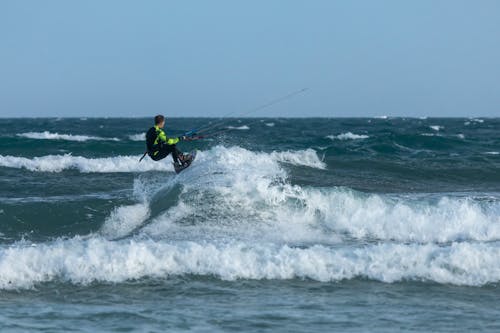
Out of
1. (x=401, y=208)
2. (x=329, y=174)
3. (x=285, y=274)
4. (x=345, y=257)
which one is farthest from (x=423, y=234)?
(x=329, y=174)

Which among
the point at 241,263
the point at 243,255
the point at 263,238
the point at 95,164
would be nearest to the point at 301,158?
the point at 95,164

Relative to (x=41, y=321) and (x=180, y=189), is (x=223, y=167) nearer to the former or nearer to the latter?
(x=180, y=189)

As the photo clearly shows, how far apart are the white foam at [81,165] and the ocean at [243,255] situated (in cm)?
298

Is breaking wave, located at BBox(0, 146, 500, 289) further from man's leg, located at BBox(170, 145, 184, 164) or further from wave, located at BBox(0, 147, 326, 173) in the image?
wave, located at BBox(0, 147, 326, 173)

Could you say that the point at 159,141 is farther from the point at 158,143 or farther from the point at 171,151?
the point at 171,151

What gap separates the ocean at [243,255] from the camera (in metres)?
7.47

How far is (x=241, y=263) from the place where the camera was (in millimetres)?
9422

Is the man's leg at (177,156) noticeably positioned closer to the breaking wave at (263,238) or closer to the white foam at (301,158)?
the breaking wave at (263,238)

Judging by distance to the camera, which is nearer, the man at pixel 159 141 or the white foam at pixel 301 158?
the man at pixel 159 141

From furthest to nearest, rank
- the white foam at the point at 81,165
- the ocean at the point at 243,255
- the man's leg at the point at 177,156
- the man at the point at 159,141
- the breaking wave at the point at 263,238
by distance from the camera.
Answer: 1. the white foam at the point at 81,165
2. the man's leg at the point at 177,156
3. the man at the point at 159,141
4. the breaking wave at the point at 263,238
5. the ocean at the point at 243,255

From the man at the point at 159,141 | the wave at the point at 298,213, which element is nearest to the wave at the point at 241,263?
the wave at the point at 298,213

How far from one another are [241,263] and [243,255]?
0.25 meters

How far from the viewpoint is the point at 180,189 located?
48.9 ft

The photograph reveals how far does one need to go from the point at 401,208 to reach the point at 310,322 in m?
7.42
